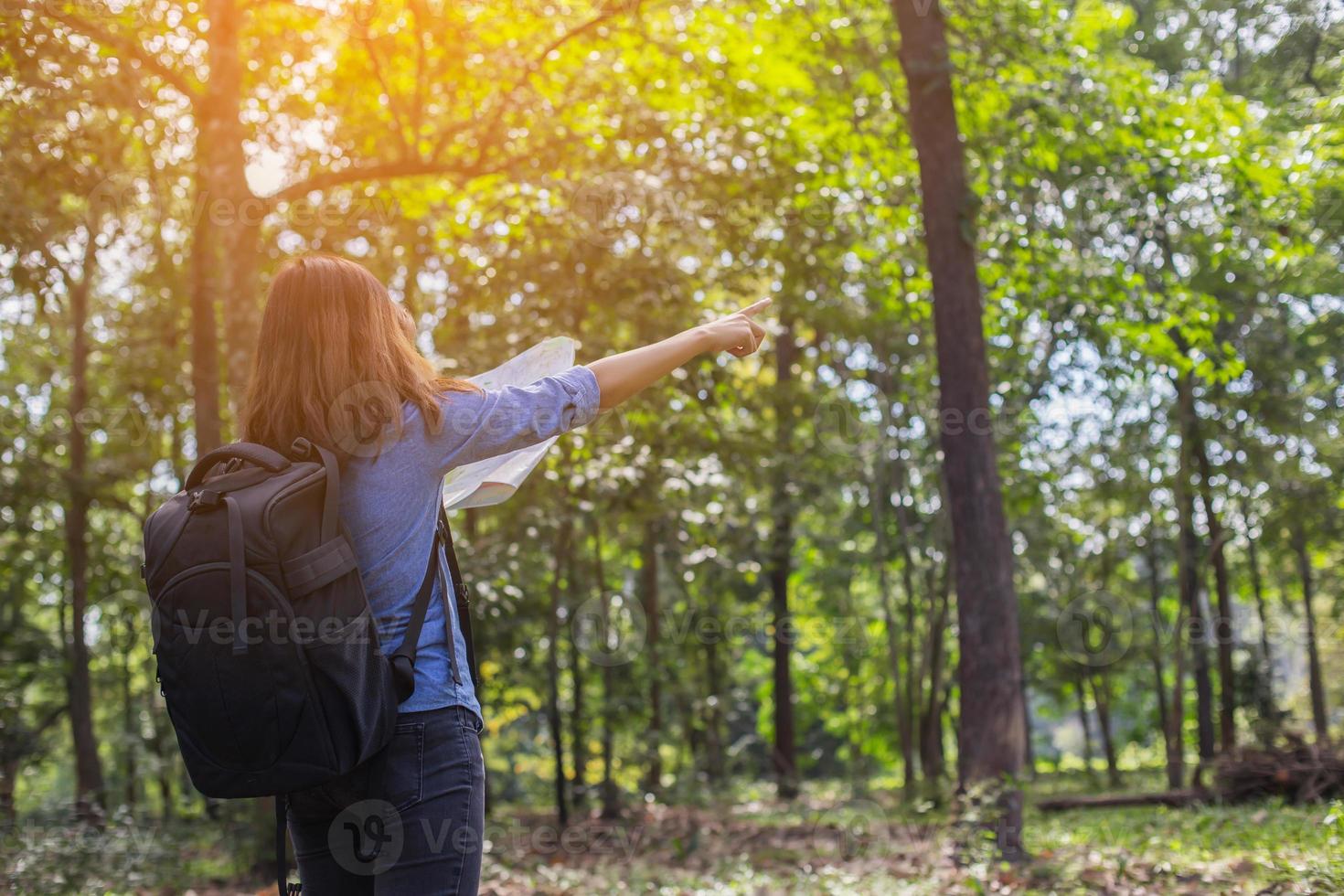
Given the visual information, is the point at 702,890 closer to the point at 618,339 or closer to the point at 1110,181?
the point at 618,339

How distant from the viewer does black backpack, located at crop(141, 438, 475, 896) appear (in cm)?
189

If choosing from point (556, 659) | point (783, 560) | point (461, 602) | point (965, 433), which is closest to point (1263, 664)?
point (783, 560)

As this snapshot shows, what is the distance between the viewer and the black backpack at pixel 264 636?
1894mm

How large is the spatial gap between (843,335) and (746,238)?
6916 mm

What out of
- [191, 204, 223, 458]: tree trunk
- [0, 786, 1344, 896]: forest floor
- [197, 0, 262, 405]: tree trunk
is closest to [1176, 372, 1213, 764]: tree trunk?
[0, 786, 1344, 896]: forest floor

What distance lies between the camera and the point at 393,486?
2135mm

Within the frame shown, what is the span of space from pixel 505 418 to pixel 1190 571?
19.4 meters

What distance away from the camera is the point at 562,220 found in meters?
9.77

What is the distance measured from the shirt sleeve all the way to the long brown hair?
0.03 meters

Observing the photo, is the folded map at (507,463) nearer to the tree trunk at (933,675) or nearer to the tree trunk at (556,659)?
the tree trunk at (556,659)

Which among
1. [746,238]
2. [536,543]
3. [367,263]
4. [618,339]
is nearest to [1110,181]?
[746,238]

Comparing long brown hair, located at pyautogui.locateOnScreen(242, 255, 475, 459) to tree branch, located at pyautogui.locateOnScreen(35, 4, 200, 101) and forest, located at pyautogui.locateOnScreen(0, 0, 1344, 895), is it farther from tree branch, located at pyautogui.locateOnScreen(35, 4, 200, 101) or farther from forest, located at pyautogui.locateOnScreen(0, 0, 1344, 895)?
tree branch, located at pyautogui.locateOnScreen(35, 4, 200, 101)

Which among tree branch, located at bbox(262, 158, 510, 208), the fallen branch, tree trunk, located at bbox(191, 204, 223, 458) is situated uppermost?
tree branch, located at bbox(262, 158, 510, 208)

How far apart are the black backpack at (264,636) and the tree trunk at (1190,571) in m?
17.4
